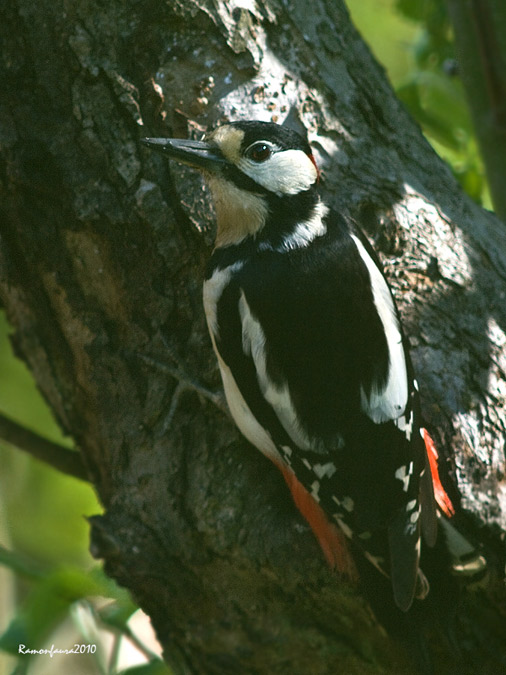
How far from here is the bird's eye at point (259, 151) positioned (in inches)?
84.8

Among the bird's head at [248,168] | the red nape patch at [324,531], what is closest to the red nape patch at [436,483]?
the red nape patch at [324,531]

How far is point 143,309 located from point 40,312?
1.13ft

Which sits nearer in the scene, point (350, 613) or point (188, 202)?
point (350, 613)

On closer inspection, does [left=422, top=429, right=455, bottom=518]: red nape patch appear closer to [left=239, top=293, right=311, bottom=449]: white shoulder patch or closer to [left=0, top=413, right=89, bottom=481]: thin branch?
[left=239, top=293, right=311, bottom=449]: white shoulder patch

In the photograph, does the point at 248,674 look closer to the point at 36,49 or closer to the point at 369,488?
the point at 369,488

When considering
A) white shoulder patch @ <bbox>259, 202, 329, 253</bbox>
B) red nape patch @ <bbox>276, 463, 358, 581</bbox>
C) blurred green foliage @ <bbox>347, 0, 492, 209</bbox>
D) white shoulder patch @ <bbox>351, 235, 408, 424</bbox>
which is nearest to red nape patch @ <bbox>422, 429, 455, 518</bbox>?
white shoulder patch @ <bbox>351, 235, 408, 424</bbox>

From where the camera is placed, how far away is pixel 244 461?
213cm

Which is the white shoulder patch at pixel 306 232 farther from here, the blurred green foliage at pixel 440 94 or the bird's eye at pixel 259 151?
the blurred green foliage at pixel 440 94

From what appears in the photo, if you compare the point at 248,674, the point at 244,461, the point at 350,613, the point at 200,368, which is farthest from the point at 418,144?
the point at 248,674

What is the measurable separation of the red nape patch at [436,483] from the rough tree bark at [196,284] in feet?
0.11

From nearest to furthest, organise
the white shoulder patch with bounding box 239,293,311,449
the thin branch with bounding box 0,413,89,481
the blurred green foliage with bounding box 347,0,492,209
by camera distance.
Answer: the white shoulder patch with bounding box 239,293,311,449 < the thin branch with bounding box 0,413,89,481 < the blurred green foliage with bounding box 347,0,492,209

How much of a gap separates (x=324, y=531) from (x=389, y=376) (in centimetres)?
43

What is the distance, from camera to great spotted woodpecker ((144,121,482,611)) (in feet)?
6.42

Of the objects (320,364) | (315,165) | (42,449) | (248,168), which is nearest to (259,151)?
(248,168)
